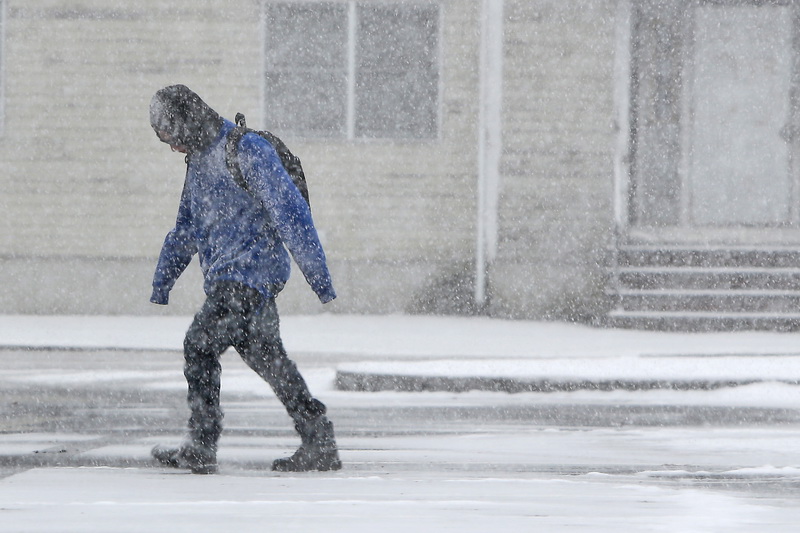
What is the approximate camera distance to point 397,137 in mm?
17328

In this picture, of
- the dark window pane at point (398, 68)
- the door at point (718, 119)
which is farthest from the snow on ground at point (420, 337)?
the door at point (718, 119)

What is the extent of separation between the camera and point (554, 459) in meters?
7.53

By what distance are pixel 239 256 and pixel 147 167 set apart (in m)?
11.3

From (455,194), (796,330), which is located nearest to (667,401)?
(796,330)

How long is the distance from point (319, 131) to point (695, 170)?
4531 mm

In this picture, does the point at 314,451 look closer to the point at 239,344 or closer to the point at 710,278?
the point at 239,344

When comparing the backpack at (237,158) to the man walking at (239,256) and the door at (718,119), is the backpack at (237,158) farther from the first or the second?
the door at (718,119)

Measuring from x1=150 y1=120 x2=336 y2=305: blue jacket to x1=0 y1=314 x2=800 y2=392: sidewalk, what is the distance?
4462mm

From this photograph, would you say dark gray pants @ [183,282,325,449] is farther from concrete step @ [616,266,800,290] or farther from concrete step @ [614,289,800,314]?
A: concrete step @ [616,266,800,290]

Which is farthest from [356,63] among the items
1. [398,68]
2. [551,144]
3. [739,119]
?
[739,119]


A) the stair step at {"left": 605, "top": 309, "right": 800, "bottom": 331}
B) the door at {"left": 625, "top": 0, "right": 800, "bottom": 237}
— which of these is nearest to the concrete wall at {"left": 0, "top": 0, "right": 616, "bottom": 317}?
the stair step at {"left": 605, "top": 309, "right": 800, "bottom": 331}

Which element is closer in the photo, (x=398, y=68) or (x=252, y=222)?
(x=252, y=222)

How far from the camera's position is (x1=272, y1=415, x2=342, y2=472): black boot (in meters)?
6.66

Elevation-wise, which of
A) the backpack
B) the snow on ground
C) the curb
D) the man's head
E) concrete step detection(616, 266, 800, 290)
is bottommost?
the snow on ground
